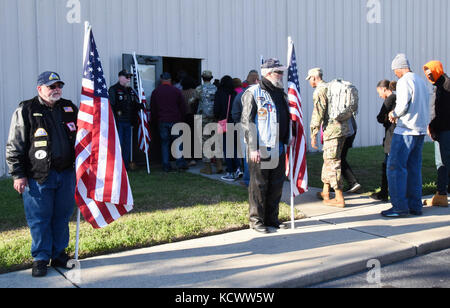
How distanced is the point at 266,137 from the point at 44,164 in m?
2.66

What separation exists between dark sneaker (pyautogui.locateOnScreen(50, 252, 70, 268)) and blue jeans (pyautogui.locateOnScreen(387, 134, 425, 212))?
14.7ft

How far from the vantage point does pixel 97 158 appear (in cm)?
500

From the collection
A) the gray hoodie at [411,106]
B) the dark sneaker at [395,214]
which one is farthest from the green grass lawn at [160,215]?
the gray hoodie at [411,106]

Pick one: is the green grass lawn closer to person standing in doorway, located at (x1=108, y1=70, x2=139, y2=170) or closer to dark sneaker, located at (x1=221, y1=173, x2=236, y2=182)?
dark sneaker, located at (x1=221, y1=173, x2=236, y2=182)

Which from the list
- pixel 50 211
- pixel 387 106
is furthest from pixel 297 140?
pixel 50 211

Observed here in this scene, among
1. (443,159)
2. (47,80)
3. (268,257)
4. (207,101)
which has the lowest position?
(268,257)

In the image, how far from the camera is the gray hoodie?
646 cm

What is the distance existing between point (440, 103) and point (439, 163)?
3.15ft

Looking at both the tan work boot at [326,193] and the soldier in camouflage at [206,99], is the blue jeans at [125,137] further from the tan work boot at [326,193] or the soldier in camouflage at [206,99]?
the tan work boot at [326,193]

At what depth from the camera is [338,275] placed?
477 cm

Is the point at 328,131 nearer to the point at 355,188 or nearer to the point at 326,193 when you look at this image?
the point at 326,193

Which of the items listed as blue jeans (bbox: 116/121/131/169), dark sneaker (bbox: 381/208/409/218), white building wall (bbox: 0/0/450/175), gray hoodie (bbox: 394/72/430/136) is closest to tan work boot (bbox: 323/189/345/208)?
dark sneaker (bbox: 381/208/409/218)

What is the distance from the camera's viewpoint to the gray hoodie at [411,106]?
254 inches
